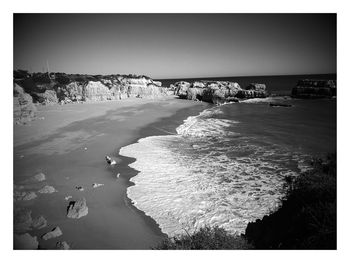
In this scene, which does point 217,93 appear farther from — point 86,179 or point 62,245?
point 62,245

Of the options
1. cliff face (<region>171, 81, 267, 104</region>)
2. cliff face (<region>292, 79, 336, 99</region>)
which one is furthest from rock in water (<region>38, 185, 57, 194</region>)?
cliff face (<region>292, 79, 336, 99</region>)

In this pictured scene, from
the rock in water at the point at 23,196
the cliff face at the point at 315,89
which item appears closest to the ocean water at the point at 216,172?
the rock in water at the point at 23,196

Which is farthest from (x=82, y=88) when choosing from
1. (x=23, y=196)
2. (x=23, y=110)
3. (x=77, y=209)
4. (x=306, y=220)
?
(x=306, y=220)

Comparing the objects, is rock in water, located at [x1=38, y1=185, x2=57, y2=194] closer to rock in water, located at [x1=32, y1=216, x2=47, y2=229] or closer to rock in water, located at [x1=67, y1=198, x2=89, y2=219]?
rock in water, located at [x1=67, y1=198, x2=89, y2=219]

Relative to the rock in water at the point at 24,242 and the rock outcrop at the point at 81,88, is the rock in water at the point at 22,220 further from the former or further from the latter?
the rock outcrop at the point at 81,88
